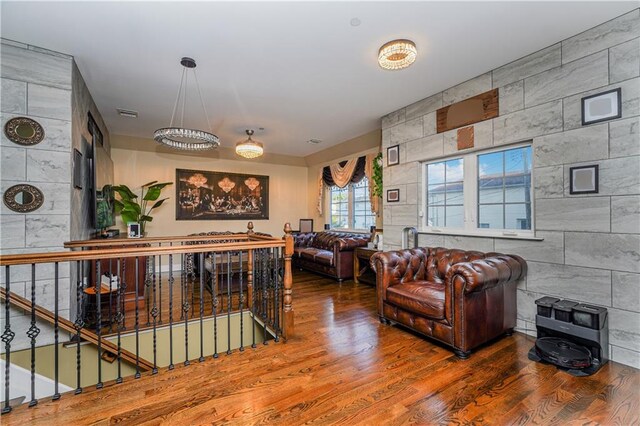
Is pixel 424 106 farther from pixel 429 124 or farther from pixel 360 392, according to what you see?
pixel 360 392

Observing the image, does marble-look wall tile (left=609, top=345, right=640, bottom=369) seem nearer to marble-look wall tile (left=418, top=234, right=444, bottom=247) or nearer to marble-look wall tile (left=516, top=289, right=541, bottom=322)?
marble-look wall tile (left=516, top=289, right=541, bottom=322)

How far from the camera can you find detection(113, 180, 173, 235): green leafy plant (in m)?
5.37

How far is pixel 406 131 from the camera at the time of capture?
4387mm

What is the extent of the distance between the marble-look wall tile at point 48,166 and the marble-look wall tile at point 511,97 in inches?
183

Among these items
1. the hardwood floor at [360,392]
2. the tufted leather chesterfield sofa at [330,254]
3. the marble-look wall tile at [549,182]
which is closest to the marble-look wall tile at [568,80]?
the marble-look wall tile at [549,182]

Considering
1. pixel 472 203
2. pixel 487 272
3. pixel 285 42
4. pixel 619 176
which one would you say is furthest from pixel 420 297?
pixel 285 42

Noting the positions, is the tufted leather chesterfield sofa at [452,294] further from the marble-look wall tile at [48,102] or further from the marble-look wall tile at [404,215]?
the marble-look wall tile at [48,102]

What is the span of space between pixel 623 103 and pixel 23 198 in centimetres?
544

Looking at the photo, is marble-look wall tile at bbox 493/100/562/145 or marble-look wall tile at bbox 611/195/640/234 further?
marble-look wall tile at bbox 493/100/562/145

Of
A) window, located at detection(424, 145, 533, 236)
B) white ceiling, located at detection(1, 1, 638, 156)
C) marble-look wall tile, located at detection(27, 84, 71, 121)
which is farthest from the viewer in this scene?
window, located at detection(424, 145, 533, 236)

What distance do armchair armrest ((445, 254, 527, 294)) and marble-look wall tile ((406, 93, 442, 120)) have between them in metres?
2.17

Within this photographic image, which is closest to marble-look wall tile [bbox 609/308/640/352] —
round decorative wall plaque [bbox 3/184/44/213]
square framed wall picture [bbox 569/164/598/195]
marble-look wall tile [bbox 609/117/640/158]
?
square framed wall picture [bbox 569/164/598/195]

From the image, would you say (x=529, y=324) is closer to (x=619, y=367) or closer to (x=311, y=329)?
(x=619, y=367)

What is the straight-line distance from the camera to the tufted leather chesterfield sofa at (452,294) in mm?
2557
